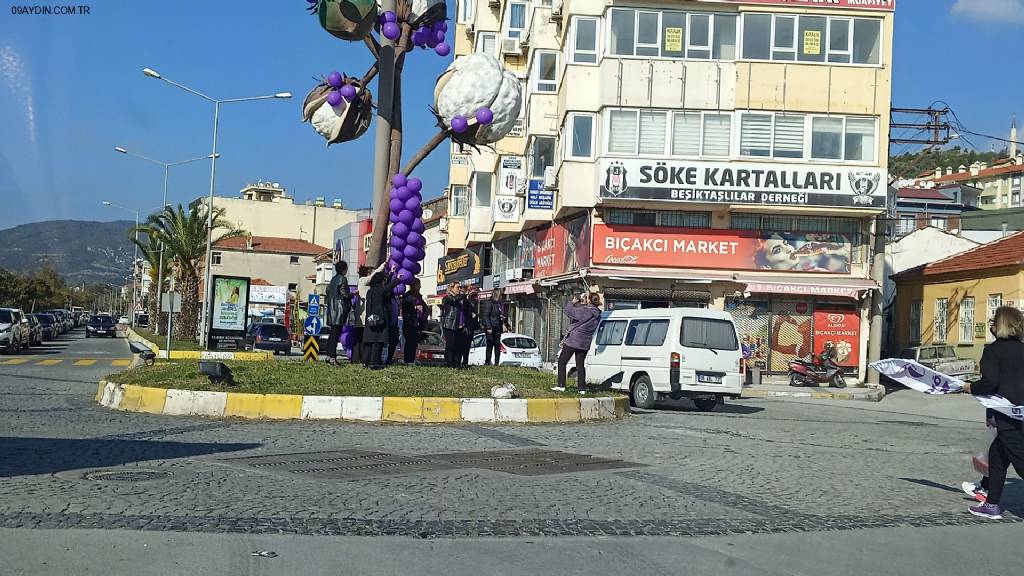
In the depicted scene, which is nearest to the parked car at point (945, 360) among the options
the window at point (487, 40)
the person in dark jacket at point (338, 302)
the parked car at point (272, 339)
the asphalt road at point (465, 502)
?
the person in dark jacket at point (338, 302)

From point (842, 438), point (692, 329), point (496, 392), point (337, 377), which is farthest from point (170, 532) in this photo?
point (692, 329)

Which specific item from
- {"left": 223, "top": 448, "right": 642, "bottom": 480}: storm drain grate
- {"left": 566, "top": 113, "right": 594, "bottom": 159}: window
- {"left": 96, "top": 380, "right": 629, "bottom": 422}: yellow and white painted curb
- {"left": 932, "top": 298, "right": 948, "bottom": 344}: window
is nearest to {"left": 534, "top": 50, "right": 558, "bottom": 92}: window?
{"left": 566, "top": 113, "right": 594, "bottom": 159}: window

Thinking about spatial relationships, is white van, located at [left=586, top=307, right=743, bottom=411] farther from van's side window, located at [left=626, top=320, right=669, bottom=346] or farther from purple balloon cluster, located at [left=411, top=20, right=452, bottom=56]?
purple balloon cluster, located at [left=411, top=20, right=452, bottom=56]

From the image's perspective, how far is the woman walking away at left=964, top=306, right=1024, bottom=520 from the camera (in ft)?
24.3

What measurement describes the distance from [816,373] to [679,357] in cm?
1457

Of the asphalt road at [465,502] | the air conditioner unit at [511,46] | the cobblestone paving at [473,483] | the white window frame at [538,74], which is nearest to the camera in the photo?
the asphalt road at [465,502]

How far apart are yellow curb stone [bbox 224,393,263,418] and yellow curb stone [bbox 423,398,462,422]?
88.2 inches

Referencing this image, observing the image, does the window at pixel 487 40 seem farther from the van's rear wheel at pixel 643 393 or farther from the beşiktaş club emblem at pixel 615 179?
the van's rear wheel at pixel 643 393

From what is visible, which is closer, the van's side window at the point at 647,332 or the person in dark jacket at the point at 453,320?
the van's side window at the point at 647,332

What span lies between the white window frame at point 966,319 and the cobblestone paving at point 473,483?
21.2m

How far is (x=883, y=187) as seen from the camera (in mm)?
32062

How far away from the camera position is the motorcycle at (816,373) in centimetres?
3033

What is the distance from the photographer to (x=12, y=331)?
1364 inches

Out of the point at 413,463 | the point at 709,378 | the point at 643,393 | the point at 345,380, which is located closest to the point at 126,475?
the point at 413,463
